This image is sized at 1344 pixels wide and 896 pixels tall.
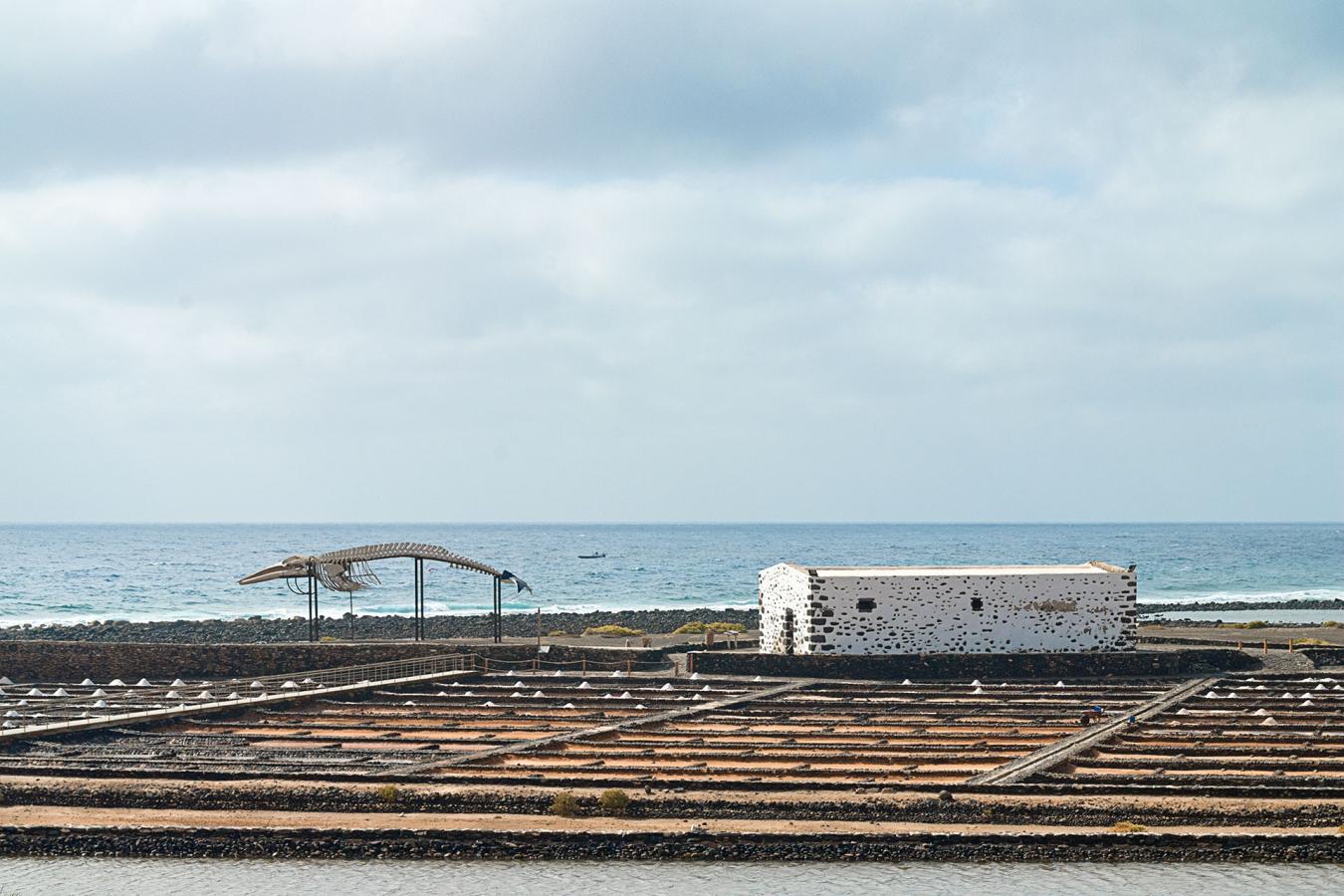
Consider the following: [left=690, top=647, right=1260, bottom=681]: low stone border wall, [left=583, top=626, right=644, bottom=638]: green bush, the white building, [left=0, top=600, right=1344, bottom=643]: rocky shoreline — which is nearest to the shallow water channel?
[left=690, top=647, right=1260, bottom=681]: low stone border wall

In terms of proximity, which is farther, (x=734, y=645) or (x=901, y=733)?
(x=734, y=645)

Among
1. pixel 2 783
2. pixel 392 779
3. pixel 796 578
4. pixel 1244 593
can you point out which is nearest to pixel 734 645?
pixel 796 578

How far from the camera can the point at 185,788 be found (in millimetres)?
24750

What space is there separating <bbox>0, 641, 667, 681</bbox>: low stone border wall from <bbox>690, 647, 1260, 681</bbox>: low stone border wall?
3.47m

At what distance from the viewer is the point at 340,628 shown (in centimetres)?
6788

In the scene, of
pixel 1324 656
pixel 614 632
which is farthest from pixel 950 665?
pixel 614 632

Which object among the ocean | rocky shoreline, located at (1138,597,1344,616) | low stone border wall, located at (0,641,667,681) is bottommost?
rocky shoreline, located at (1138,597,1344,616)

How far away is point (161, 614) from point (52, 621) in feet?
22.7

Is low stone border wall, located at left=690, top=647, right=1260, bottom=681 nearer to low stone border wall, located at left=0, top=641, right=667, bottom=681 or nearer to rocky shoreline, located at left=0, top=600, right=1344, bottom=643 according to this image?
low stone border wall, located at left=0, top=641, right=667, bottom=681

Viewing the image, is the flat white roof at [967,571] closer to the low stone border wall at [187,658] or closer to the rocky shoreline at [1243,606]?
the low stone border wall at [187,658]

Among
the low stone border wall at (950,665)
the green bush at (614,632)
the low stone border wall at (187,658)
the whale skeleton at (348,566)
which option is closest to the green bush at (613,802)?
the low stone border wall at (950,665)

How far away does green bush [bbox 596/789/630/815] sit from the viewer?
76.7 ft

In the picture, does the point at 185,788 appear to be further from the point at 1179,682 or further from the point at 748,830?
the point at 1179,682

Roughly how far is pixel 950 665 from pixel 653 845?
19.3 meters
